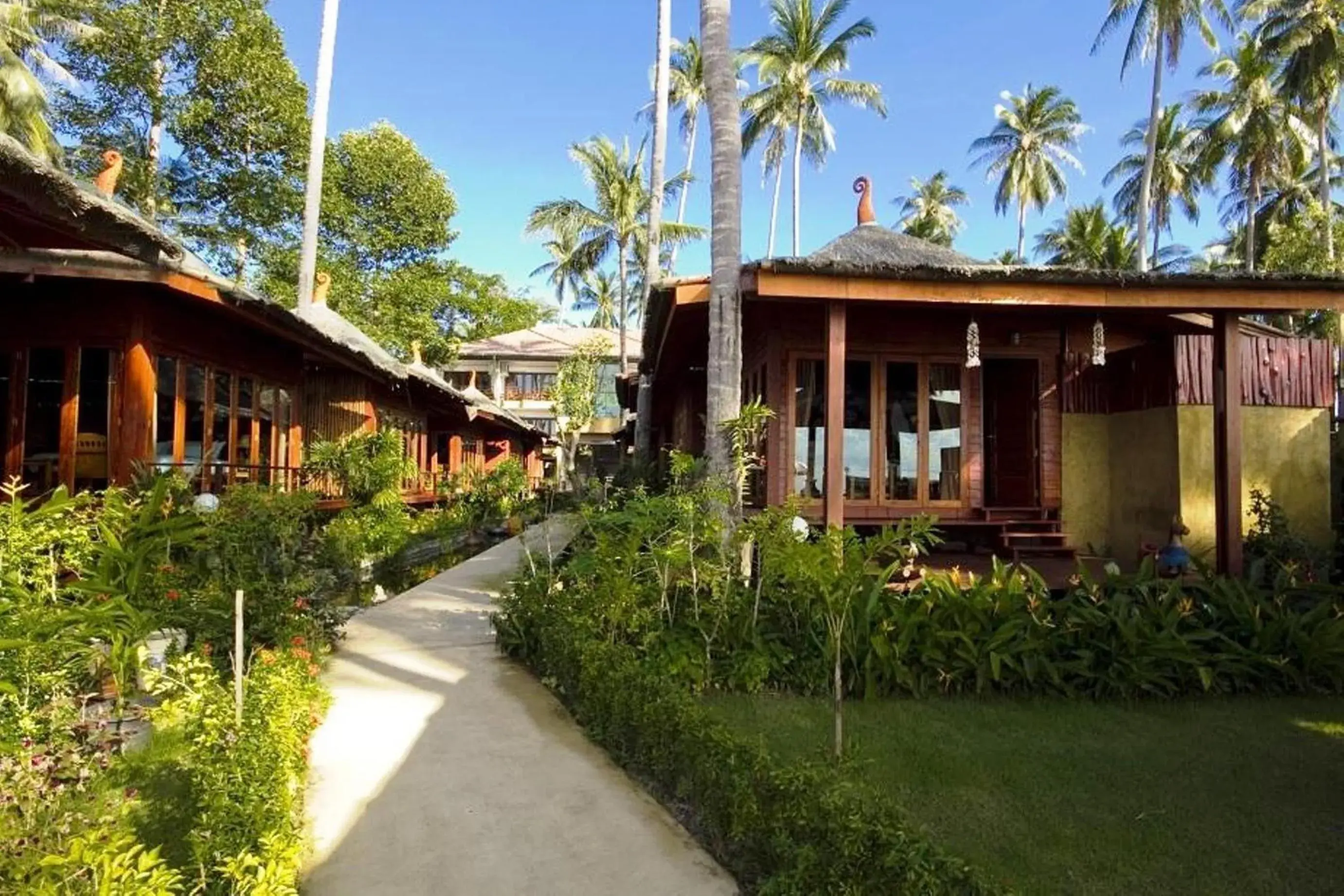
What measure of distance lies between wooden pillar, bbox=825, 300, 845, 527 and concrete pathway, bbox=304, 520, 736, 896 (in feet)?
10.4

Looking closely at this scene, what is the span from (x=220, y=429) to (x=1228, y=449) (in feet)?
40.6

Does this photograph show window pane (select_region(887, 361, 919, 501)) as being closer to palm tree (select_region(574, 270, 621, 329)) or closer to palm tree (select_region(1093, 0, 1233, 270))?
palm tree (select_region(1093, 0, 1233, 270))

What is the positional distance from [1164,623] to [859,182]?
324 inches

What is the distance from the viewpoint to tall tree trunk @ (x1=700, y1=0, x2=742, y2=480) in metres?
7.30

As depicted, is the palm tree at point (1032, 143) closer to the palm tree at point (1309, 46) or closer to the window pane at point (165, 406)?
the palm tree at point (1309, 46)

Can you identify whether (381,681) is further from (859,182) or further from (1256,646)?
(859,182)

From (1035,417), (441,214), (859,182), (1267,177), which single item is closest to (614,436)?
(441,214)

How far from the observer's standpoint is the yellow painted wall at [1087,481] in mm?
9758

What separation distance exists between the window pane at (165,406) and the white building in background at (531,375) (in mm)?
27257

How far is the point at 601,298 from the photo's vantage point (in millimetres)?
45469

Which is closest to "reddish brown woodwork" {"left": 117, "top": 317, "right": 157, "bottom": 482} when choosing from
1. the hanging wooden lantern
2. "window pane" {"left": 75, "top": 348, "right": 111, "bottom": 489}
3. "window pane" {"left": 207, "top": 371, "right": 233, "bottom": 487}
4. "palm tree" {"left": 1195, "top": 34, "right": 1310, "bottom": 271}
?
"window pane" {"left": 75, "top": 348, "right": 111, "bottom": 489}

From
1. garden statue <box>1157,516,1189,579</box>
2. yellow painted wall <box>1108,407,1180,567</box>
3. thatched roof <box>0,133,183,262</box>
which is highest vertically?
thatched roof <box>0,133,183,262</box>

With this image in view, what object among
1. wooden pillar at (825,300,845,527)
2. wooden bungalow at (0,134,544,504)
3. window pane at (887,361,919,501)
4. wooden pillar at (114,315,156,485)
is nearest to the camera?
wooden bungalow at (0,134,544,504)

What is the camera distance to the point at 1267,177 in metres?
30.1
